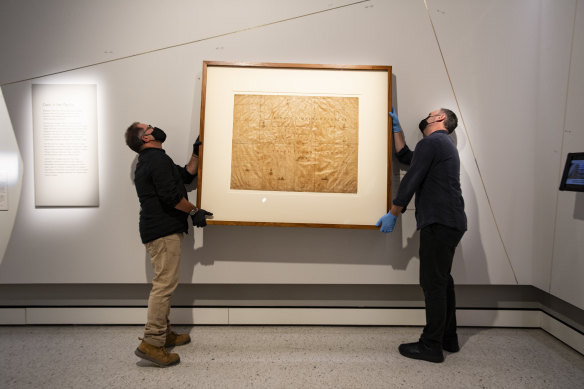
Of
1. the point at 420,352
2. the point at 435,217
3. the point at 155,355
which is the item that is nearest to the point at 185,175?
the point at 155,355

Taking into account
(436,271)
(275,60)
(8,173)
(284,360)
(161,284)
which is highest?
(275,60)

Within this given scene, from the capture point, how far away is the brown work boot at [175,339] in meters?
2.18

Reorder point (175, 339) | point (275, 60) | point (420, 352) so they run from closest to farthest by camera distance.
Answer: point (420, 352)
point (175, 339)
point (275, 60)

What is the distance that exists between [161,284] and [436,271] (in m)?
1.67

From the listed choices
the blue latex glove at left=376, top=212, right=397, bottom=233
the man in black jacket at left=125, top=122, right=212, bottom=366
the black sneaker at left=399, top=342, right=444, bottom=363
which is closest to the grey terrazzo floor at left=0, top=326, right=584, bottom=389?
the black sneaker at left=399, top=342, right=444, bottom=363

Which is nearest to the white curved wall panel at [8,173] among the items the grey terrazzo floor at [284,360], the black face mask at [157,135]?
the grey terrazzo floor at [284,360]

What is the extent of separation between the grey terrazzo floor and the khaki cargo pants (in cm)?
22

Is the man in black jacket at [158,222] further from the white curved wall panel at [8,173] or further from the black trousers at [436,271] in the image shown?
the black trousers at [436,271]

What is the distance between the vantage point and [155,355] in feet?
6.40

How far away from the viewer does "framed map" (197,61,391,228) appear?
2229 millimetres

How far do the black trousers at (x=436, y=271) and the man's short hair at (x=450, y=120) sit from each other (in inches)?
26.4

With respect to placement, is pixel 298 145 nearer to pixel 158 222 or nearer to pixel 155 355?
pixel 158 222

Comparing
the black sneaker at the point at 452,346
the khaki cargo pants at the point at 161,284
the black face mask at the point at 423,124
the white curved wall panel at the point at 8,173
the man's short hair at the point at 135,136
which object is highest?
the black face mask at the point at 423,124

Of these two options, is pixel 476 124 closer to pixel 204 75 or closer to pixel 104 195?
pixel 204 75
